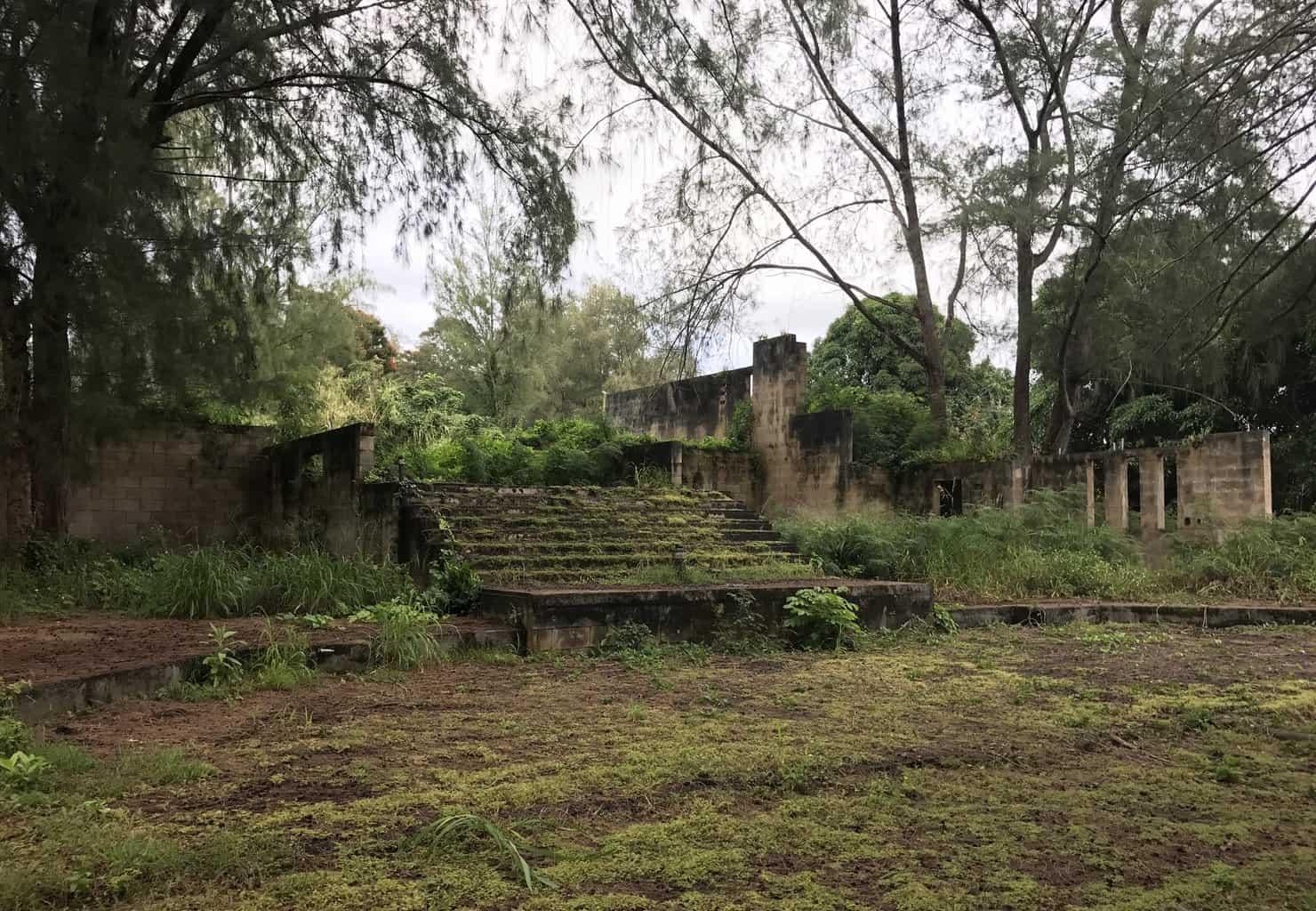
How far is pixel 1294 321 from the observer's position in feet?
15.2

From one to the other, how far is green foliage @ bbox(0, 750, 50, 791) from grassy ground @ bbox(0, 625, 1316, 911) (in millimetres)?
64

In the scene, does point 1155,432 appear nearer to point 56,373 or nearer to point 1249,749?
point 1249,749

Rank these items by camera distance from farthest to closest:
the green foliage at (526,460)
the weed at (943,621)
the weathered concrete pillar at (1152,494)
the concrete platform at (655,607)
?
the green foliage at (526,460)
the weathered concrete pillar at (1152,494)
the weed at (943,621)
the concrete platform at (655,607)

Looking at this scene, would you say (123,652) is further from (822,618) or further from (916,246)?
(916,246)

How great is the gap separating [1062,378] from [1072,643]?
21.0 feet

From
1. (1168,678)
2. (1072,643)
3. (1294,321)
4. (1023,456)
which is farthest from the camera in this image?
(1023,456)

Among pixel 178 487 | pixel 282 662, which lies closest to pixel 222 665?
pixel 282 662

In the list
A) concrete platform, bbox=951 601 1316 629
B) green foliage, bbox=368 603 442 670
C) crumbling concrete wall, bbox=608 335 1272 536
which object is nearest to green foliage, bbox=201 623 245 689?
green foliage, bbox=368 603 442 670

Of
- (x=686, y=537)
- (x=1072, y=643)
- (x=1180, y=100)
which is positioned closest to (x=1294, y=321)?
(x=1180, y=100)

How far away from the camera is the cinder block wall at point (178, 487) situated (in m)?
11.8

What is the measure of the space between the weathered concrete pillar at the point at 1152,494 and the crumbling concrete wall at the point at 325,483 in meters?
8.94

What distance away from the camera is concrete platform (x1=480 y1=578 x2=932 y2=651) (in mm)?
6250

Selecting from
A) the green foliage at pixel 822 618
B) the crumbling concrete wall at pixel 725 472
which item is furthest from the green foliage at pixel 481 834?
the crumbling concrete wall at pixel 725 472

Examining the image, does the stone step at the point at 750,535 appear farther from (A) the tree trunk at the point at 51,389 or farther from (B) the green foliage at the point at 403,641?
(A) the tree trunk at the point at 51,389
